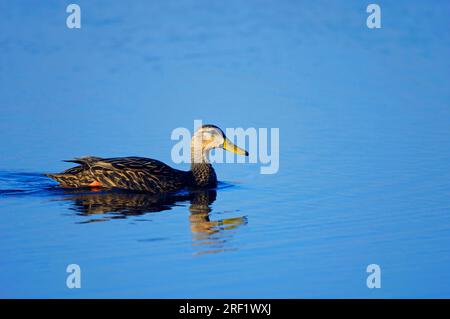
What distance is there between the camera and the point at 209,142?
14758mm

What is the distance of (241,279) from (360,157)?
595 centimetres

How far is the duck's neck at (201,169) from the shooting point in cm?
1440

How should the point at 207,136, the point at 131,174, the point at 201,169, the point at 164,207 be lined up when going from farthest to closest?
the point at 207,136 → the point at 201,169 → the point at 131,174 → the point at 164,207

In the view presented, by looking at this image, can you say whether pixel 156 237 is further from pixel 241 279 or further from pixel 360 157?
pixel 360 157

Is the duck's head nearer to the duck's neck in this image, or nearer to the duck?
the duck's neck

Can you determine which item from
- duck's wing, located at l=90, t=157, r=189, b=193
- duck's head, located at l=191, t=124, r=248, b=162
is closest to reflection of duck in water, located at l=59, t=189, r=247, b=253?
duck's wing, located at l=90, t=157, r=189, b=193

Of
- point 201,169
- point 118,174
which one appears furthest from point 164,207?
point 201,169

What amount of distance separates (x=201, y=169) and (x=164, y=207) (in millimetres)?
1894

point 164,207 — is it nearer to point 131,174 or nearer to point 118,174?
point 131,174

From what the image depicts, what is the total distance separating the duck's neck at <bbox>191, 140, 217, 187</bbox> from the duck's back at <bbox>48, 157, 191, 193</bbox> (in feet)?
2.11

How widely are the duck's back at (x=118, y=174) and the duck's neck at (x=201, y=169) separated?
644mm

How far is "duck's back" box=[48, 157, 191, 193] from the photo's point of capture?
1377cm

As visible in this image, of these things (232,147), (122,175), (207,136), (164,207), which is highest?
(207,136)

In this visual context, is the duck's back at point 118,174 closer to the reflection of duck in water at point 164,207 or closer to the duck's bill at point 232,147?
the reflection of duck in water at point 164,207
